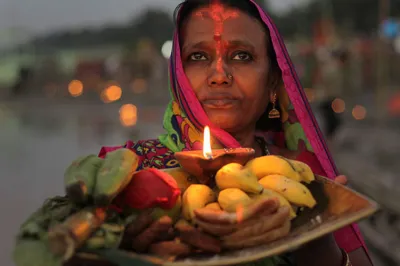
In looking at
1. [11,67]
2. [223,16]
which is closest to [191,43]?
[223,16]

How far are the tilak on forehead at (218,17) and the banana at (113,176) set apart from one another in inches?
20.2

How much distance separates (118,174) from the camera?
1086 millimetres

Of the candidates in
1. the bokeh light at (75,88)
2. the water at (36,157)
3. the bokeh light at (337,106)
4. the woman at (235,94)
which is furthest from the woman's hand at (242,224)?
the bokeh light at (75,88)

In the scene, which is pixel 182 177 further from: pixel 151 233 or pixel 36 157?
pixel 36 157

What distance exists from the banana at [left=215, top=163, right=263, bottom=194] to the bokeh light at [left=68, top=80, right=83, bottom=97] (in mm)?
40358

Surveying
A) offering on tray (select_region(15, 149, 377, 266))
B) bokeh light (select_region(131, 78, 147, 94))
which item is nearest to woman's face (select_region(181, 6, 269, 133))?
offering on tray (select_region(15, 149, 377, 266))

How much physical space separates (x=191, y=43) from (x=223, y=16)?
0.41 feet

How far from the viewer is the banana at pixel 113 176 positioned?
1045 millimetres

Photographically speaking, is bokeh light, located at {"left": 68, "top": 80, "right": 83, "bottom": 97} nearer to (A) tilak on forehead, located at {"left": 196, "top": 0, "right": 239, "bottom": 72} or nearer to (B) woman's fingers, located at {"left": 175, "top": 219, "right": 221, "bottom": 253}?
(A) tilak on forehead, located at {"left": 196, "top": 0, "right": 239, "bottom": 72}

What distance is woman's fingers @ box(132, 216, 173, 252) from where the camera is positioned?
1049mm

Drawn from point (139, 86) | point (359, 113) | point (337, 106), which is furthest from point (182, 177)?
point (139, 86)

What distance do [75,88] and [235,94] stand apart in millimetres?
41231

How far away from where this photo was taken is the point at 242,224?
1053 mm

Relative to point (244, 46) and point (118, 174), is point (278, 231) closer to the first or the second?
point (118, 174)
